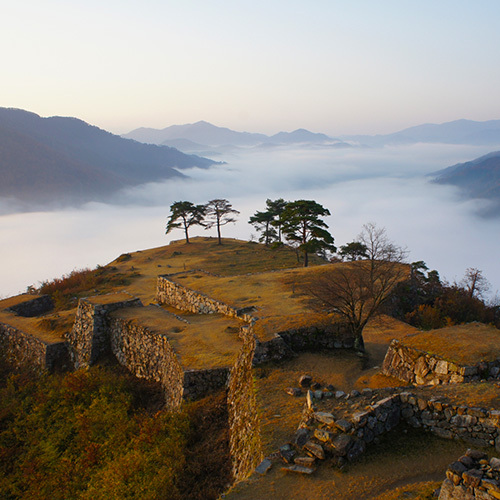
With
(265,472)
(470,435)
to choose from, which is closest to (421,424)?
(470,435)

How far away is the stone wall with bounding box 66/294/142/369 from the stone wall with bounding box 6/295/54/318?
1047 centimetres

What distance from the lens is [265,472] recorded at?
7.42 meters

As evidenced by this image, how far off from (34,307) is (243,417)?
26.6 metres

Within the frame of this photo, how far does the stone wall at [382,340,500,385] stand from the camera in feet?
33.9

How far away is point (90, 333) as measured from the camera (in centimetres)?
2064

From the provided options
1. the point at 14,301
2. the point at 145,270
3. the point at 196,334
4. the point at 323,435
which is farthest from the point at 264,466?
the point at 145,270

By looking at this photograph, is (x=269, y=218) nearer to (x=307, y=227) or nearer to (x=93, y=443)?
(x=307, y=227)

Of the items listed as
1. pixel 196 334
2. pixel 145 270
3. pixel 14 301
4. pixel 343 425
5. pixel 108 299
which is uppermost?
pixel 145 270

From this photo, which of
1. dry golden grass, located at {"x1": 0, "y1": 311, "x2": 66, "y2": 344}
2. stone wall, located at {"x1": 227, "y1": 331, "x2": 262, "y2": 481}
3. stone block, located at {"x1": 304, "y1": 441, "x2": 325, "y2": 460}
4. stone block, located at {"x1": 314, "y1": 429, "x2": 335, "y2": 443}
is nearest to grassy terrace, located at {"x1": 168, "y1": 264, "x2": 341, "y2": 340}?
stone wall, located at {"x1": 227, "y1": 331, "x2": 262, "y2": 481}

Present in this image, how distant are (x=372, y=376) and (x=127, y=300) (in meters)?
14.6

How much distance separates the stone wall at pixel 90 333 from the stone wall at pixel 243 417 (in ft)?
32.3

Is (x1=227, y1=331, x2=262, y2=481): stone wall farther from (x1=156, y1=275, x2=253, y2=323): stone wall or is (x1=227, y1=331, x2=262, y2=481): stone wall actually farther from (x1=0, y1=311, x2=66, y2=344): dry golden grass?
(x1=0, y1=311, x2=66, y2=344): dry golden grass

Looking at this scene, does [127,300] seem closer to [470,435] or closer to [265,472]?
[265,472]

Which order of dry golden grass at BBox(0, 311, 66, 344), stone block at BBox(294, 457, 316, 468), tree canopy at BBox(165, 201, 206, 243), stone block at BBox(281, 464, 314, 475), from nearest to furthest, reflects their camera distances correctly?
stone block at BBox(281, 464, 314, 475) < stone block at BBox(294, 457, 316, 468) < dry golden grass at BBox(0, 311, 66, 344) < tree canopy at BBox(165, 201, 206, 243)
